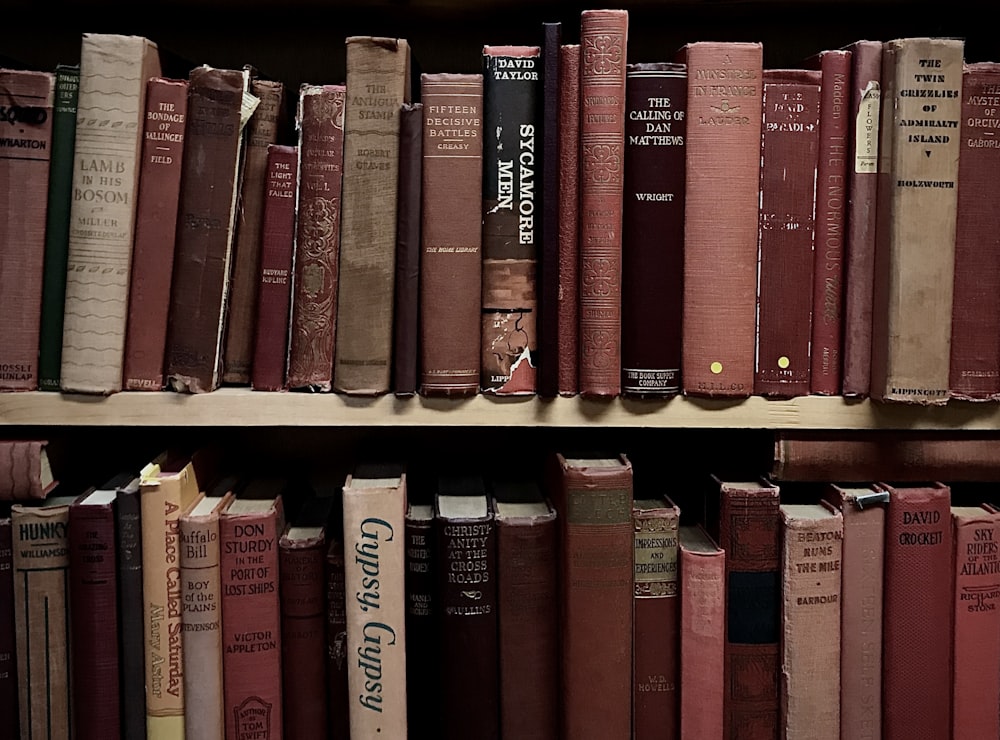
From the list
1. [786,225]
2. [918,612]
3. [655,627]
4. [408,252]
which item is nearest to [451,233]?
[408,252]

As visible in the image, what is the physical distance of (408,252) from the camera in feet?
2.39

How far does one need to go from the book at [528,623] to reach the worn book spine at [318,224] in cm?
22

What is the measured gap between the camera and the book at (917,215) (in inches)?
27.8

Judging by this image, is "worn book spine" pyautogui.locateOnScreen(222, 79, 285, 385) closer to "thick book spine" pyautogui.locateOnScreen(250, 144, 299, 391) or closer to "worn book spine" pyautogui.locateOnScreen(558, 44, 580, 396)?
"thick book spine" pyautogui.locateOnScreen(250, 144, 299, 391)

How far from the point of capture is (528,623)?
0.76m

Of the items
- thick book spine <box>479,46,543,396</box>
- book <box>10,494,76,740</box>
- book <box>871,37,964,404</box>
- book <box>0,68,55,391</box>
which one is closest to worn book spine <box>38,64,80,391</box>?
book <box>0,68,55,391</box>

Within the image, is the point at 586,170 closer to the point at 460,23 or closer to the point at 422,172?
the point at 422,172

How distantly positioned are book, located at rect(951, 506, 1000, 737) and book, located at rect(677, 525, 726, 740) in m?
0.21

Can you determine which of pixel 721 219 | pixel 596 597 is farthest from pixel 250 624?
pixel 721 219

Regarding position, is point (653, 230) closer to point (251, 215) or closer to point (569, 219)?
point (569, 219)

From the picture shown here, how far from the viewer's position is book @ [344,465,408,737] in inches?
28.5

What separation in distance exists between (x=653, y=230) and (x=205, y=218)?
38cm

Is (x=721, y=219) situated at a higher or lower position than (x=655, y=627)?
higher

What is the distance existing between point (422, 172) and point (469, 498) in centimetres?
30
